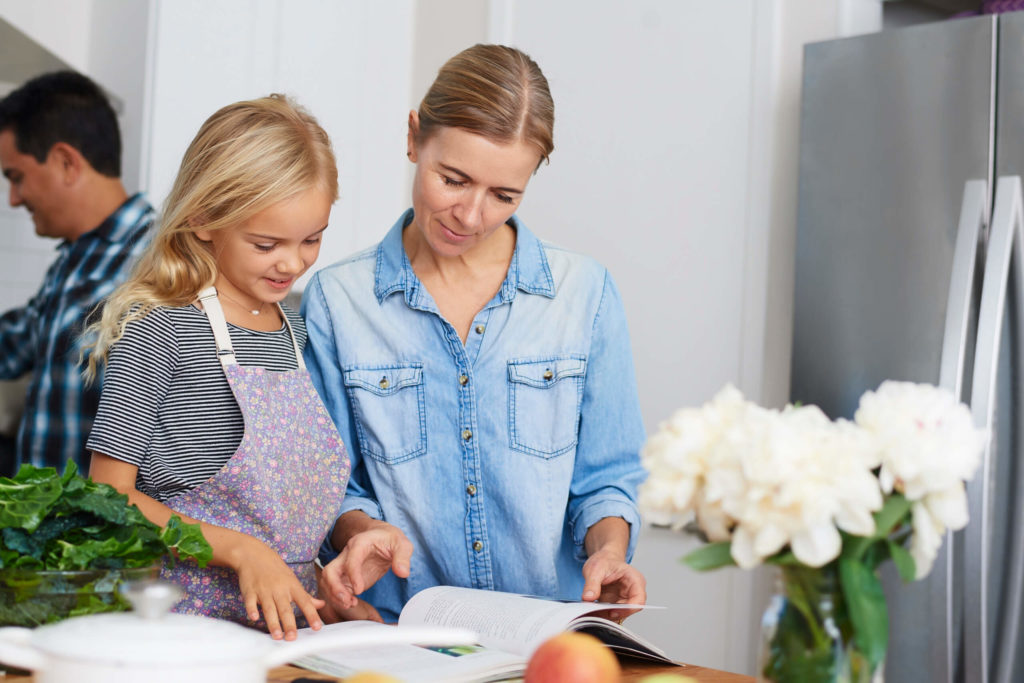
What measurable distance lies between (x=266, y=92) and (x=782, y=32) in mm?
1235

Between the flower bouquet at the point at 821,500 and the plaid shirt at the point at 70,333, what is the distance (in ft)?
5.87

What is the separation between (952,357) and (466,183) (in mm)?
967

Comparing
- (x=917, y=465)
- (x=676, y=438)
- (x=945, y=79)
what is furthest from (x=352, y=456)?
(x=945, y=79)

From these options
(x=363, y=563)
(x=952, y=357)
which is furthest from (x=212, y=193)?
(x=952, y=357)

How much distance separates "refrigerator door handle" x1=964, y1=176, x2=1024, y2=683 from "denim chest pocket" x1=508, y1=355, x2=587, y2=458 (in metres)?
0.75

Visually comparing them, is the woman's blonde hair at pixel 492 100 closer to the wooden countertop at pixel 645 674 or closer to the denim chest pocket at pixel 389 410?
the denim chest pocket at pixel 389 410

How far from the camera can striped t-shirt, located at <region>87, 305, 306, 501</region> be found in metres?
1.21

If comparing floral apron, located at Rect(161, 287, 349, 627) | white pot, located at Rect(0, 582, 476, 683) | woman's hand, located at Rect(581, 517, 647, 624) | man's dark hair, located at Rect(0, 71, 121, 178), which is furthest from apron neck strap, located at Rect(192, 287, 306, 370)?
man's dark hair, located at Rect(0, 71, 121, 178)

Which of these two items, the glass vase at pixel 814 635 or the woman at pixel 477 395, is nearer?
the glass vase at pixel 814 635

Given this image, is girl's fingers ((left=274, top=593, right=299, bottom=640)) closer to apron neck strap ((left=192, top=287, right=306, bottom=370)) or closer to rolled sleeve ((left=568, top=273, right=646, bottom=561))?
apron neck strap ((left=192, top=287, right=306, bottom=370))

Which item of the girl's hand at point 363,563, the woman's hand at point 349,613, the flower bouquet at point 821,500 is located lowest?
the woman's hand at point 349,613

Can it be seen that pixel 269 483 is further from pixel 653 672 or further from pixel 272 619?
pixel 653 672

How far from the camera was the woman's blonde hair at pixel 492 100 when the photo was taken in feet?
4.46

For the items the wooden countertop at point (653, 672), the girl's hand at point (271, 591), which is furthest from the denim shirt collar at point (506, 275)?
the wooden countertop at point (653, 672)
